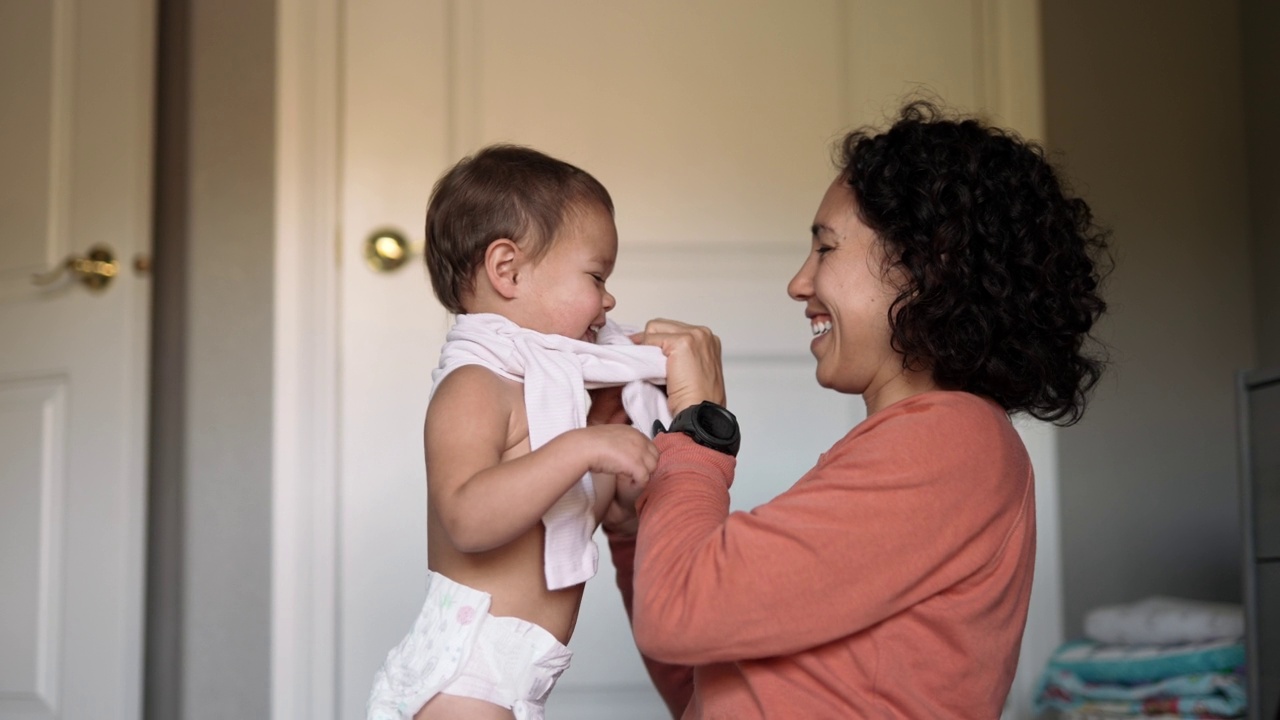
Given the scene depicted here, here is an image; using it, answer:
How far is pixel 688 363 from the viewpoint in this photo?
137cm

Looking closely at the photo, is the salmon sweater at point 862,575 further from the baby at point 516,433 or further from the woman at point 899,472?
the baby at point 516,433

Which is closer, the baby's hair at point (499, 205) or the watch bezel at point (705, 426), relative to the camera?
the watch bezel at point (705, 426)

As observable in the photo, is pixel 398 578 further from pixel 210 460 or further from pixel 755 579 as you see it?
pixel 755 579

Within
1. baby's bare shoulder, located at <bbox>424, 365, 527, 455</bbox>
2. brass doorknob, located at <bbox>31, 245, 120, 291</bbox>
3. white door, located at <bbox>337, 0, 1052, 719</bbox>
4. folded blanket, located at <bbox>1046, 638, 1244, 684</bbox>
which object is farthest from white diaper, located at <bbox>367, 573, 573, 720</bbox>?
brass doorknob, located at <bbox>31, 245, 120, 291</bbox>

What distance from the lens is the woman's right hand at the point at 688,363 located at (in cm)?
135

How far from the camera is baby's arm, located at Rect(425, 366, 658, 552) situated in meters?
1.20

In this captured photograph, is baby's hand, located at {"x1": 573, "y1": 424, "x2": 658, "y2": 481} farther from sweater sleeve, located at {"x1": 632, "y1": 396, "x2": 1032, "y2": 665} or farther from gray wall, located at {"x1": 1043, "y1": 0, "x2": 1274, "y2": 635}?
gray wall, located at {"x1": 1043, "y1": 0, "x2": 1274, "y2": 635}

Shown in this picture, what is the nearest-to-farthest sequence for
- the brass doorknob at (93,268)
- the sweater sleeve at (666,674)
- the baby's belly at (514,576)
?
1. the baby's belly at (514,576)
2. the sweater sleeve at (666,674)
3. the brass doorknob at (93,268)

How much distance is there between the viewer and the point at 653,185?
2541 mm

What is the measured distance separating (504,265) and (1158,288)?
1908 mm

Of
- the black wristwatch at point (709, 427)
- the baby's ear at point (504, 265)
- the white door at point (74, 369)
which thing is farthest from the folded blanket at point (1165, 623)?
the white door at point (74, 369)

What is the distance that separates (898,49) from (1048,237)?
1507mm

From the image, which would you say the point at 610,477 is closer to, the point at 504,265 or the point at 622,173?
the point at 504,265

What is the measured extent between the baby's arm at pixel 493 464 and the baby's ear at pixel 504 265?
13 centimetres
